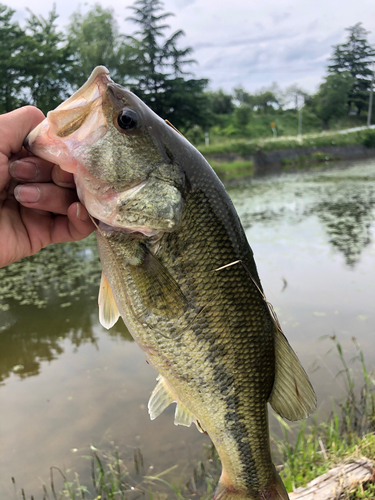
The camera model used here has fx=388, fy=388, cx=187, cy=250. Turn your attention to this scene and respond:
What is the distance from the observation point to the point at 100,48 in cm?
3403

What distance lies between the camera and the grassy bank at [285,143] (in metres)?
31.8

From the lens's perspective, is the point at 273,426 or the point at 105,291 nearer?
the point at 105,291

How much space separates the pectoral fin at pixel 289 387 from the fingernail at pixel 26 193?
119cm

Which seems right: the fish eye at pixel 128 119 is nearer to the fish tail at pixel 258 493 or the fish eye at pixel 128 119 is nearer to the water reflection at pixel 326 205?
the fish tail at pixel 258 493

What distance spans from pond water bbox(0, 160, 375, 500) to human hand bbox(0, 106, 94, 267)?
2568mm

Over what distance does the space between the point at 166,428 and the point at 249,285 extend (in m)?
3.02

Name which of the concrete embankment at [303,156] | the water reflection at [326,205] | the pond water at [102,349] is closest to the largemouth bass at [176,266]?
the pond water at [102,349]

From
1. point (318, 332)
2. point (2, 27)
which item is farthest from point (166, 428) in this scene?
point (2, 27)

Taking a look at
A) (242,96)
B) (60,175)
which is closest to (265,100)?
(242,96)

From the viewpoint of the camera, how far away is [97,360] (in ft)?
17.9

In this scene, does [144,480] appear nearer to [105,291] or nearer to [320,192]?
[105,291]

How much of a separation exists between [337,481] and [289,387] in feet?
4.78

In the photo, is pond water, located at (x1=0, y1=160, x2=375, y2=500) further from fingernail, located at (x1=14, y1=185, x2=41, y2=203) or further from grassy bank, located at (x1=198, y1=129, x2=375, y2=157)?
grassy bank, located at (x1=198, y1=129, x2=375, y2=157)

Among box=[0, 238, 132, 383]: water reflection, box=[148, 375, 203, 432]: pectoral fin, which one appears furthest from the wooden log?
box=[0, 238, 132, 383]: water reflection
